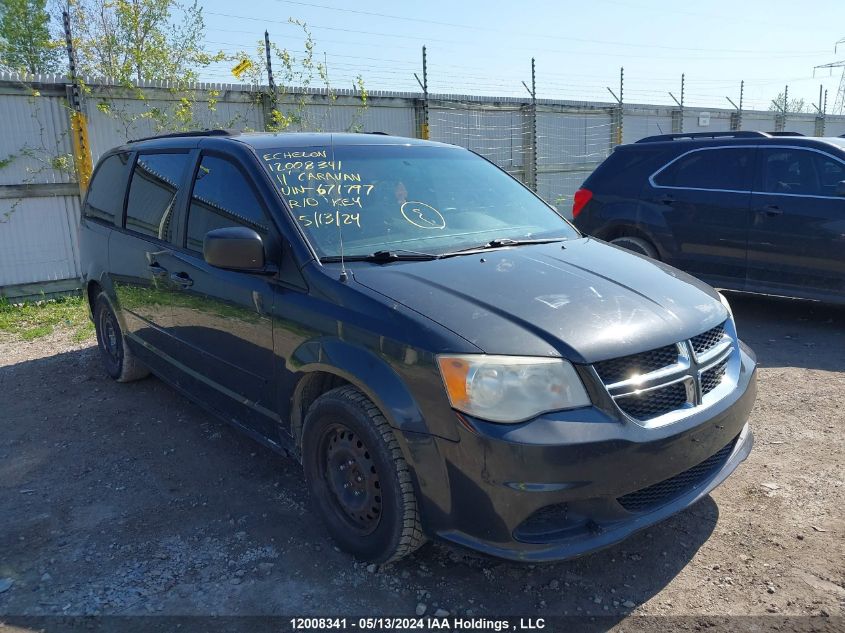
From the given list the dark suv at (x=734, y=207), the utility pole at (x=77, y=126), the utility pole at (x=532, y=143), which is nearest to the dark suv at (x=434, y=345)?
the dark suv at (x=734, y=207)

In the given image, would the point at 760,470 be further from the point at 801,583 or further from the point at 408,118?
the point at 408,118

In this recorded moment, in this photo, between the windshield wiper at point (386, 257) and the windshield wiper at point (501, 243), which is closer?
the windshield wiper at point (386, 257)

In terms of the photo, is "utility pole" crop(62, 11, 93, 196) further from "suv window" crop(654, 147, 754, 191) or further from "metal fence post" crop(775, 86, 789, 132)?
"metal fence post" crop(775, 86, 789, 132)

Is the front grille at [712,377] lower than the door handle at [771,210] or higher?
lower

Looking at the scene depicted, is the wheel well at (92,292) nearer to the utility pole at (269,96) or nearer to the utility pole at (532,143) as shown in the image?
the utility pole at (269,96)

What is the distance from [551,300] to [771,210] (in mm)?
4622

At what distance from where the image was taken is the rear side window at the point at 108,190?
490cm

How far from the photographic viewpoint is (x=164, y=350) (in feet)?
14.1

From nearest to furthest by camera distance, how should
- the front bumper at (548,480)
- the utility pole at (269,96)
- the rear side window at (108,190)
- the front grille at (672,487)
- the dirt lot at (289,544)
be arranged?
the front bumper at (548,480) → the front grille at (672,487) → the dirt lot at (289,544) → the rear side window at (108,190) → the utility pole at (269,96)

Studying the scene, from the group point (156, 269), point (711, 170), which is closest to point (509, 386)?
point (156, 269)

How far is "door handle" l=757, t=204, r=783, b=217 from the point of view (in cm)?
631

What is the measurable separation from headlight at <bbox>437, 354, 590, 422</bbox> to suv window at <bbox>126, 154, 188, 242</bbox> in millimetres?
2367

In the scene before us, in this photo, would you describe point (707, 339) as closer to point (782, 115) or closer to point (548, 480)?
point (548, 480)

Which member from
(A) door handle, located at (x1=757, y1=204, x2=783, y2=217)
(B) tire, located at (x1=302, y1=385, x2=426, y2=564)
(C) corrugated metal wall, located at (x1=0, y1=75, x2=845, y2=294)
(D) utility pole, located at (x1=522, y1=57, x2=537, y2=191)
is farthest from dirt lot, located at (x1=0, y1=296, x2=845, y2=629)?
(D) utility pole, located at (x1=522, y1=57, x2=537, y2=191)
